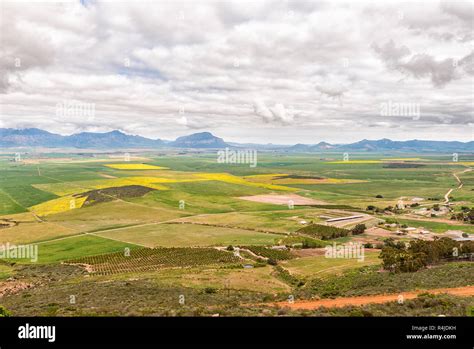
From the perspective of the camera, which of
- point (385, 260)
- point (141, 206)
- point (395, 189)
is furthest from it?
point (395, 189)

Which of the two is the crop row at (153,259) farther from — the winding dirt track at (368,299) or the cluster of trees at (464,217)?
the cluster of trees at (464,217)

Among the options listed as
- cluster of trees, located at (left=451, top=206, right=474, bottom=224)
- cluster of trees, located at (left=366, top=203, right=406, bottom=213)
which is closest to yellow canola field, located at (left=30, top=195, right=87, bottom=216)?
cluster of trees, located at (left=366, top=203, right=406, bottom=213)

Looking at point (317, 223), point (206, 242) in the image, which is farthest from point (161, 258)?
point (317, 223)

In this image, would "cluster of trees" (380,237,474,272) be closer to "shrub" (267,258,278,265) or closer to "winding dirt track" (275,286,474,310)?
"winding dirt track" (275,286,474,310)
